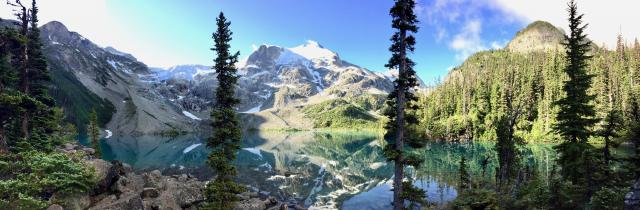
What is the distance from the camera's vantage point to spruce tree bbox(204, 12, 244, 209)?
26.2 metres

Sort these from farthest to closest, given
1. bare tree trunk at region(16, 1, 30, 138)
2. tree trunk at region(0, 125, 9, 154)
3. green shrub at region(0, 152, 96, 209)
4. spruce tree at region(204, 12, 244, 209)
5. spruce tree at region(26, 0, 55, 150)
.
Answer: spruce tree at region(26, 0, 55, 150)
bare tree trunk at region(16, 1, 30, 138)
tree trunk at region(0, 125, 9, 154)
spruce tree at region(204, 12, 244, 209)
green shrub at region(0, 152, 96, 209)

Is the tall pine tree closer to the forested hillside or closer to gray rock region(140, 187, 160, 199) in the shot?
gray rock region(140, 187, 160, 199)

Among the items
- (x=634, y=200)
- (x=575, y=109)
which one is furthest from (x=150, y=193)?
(x=575, y=109)

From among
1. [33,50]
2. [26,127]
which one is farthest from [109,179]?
[33,50]

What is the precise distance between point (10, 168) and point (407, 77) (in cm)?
2814

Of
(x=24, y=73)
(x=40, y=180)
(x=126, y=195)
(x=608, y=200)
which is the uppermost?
(x=24, y=73)

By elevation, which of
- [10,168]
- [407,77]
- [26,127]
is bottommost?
[10,168]

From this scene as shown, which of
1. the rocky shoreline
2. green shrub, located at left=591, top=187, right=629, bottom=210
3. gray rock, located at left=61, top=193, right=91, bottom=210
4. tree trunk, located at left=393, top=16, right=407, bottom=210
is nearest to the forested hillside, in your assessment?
the rocky shoreline

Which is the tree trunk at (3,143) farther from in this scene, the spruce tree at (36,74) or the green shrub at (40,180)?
the spruce tree at (36,74)

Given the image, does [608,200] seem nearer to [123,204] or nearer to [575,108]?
[575,108]

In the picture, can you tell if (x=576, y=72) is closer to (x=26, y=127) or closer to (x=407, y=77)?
(x=407, y=77)

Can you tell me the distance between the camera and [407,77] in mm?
21438

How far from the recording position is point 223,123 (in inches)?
1045

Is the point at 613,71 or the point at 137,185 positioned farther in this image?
the point at 613,71
